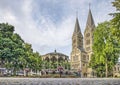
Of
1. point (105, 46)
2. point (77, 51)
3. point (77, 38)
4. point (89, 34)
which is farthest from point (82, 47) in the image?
point (105, 46)

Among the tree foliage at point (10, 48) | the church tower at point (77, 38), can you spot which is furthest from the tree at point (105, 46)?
the church tower at point (77, 38)

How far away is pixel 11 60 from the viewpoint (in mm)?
59750

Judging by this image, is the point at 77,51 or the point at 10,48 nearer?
the point at 10,48

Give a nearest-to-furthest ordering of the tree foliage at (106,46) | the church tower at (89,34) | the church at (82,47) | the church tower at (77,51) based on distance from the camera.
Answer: the tree foliage at (106,46), the church at (82,47), the church tower at (77,51), the church tower at (89,34)

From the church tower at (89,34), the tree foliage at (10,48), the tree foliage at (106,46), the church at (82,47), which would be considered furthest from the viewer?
the church tower at (89,34)

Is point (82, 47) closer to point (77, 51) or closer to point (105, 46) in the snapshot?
point (77, 51)

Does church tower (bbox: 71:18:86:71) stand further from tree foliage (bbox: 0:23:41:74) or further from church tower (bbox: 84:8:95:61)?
tree foliage (bbox: 0:23:41:74)

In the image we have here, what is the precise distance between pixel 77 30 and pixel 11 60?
109516 mm

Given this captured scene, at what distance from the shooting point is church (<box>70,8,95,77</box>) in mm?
149750

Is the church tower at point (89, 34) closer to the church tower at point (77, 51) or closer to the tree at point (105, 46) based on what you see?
the church tower at point (77, 51)

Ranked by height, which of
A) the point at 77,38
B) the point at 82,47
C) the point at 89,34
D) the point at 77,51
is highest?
the point at 89,34

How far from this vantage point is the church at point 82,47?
150 m

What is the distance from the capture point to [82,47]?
16600cm

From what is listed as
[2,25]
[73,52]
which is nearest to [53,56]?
[73,52]
